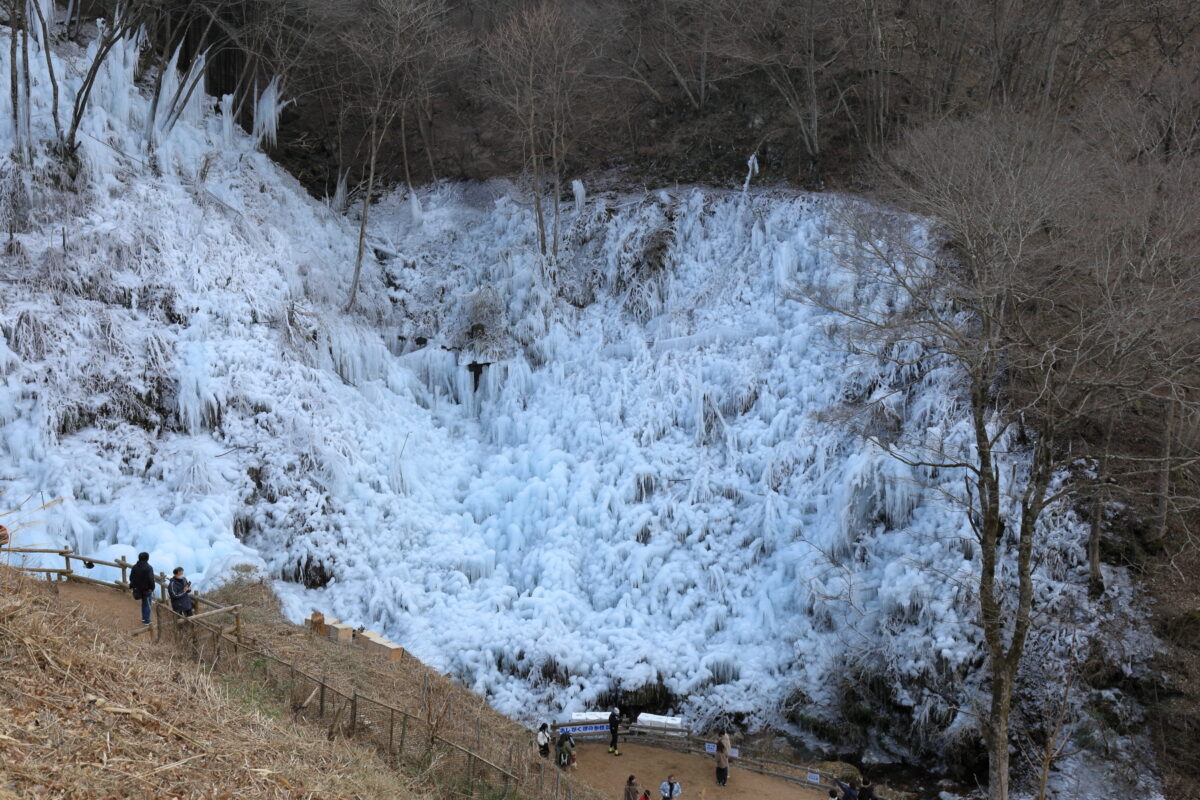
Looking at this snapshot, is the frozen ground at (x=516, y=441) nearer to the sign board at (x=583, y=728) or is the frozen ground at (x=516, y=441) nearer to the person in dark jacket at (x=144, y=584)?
the sign board at (x=583, y=728)

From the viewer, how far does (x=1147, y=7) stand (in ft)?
68.7

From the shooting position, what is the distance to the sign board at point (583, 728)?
13738mm

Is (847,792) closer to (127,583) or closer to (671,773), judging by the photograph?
(671,773)

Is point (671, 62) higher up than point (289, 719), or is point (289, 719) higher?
point (671, 62)

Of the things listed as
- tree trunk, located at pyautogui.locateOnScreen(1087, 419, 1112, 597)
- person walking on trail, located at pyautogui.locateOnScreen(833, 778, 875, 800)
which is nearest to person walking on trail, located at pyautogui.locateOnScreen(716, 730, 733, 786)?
person walking on trail, located at pyautogui.locateOnScreen(833, 778, 875, 800)

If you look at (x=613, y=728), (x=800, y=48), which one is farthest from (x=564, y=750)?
(x=800, y=48)

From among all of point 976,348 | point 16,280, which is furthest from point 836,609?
point 16,280

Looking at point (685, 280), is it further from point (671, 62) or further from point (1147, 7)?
point (1147, 7)

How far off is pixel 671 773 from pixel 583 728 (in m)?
1.55

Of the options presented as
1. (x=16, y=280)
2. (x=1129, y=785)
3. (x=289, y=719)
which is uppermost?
(x=16, y=280)

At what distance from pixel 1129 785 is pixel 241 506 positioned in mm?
15122

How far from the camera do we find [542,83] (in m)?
23.7

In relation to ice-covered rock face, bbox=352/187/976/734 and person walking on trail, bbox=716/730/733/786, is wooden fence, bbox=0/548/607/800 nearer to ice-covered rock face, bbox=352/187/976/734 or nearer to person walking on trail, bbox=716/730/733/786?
person walking on trail, bbox=716/730/733/786

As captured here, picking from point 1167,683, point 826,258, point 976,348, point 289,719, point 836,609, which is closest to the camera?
point 289,719
